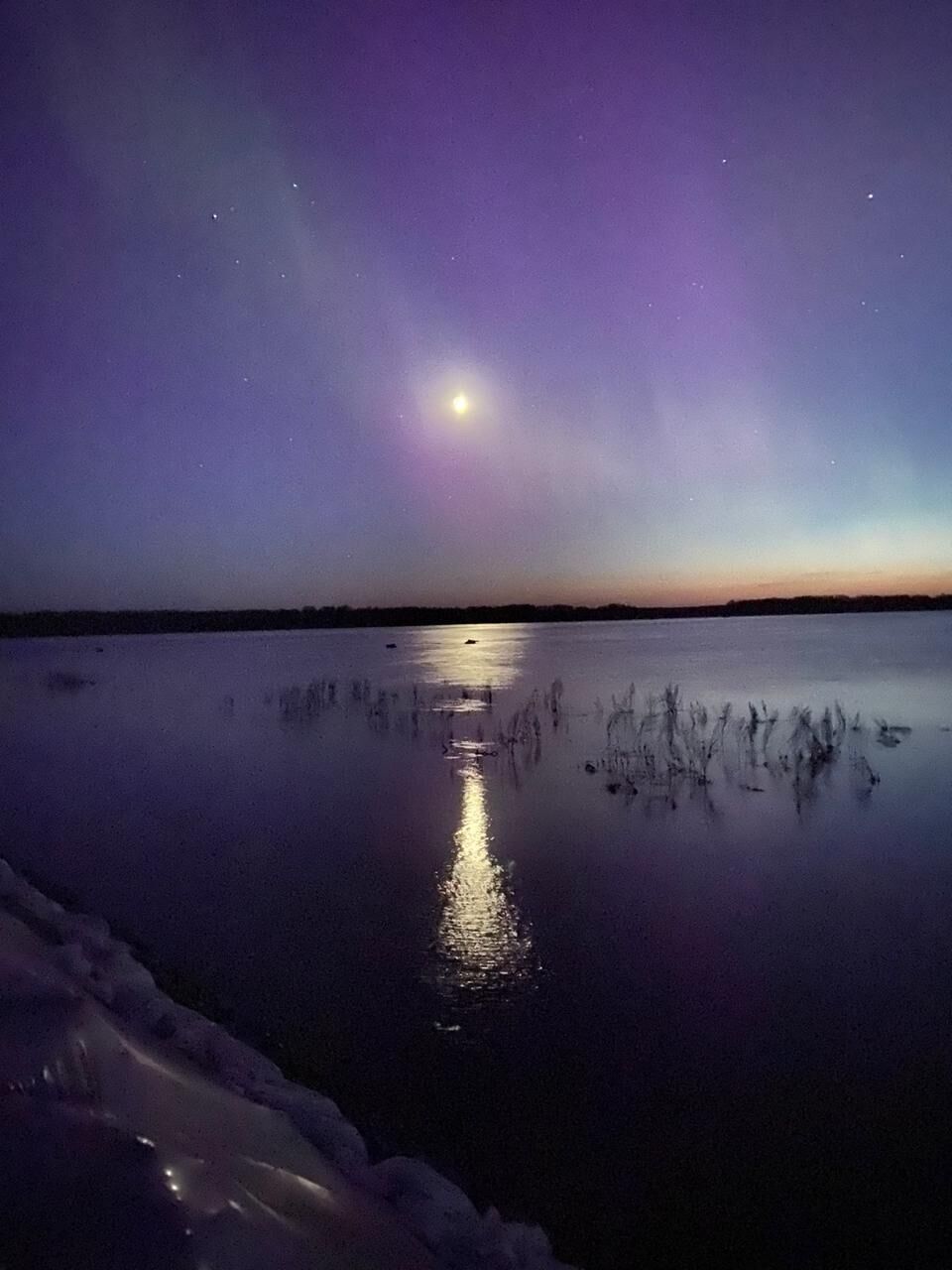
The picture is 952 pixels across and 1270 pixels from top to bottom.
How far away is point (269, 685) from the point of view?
126 feet

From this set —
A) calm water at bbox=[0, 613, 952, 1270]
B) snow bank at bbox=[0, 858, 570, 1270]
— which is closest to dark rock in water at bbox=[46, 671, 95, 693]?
calm water at bbox=[0, 613, 952, 1270]

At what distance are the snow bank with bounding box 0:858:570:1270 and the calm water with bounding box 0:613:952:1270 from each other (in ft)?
1.25

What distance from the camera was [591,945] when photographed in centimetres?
848

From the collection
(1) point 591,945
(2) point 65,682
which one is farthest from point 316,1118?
(2) point 65,682

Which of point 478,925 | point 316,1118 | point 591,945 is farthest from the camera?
point 478,925

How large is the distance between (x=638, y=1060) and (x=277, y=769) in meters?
12.9

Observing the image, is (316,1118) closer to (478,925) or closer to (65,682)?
(478,925)

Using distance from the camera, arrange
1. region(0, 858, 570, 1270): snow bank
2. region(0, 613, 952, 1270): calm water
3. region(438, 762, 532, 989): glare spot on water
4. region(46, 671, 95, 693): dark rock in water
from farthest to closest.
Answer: region(46, 671, 95, 693): dark rock in water → region(438, 762, 532, 989): glare spot on water → region(0, 613, 952, 1270): calm water → region(0, 858, 570, 1270): snow bank

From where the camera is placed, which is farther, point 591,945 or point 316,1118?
point 591,945

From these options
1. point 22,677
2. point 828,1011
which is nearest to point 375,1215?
point 828,1011

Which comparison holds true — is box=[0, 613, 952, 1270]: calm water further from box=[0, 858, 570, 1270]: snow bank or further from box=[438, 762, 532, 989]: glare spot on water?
box=[0, 858, 570, 1270]: snow bank

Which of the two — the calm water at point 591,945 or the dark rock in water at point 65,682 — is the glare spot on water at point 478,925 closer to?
the calm water at point 591,945

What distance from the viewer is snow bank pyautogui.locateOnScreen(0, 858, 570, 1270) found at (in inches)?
164

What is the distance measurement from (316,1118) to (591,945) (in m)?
4.01
